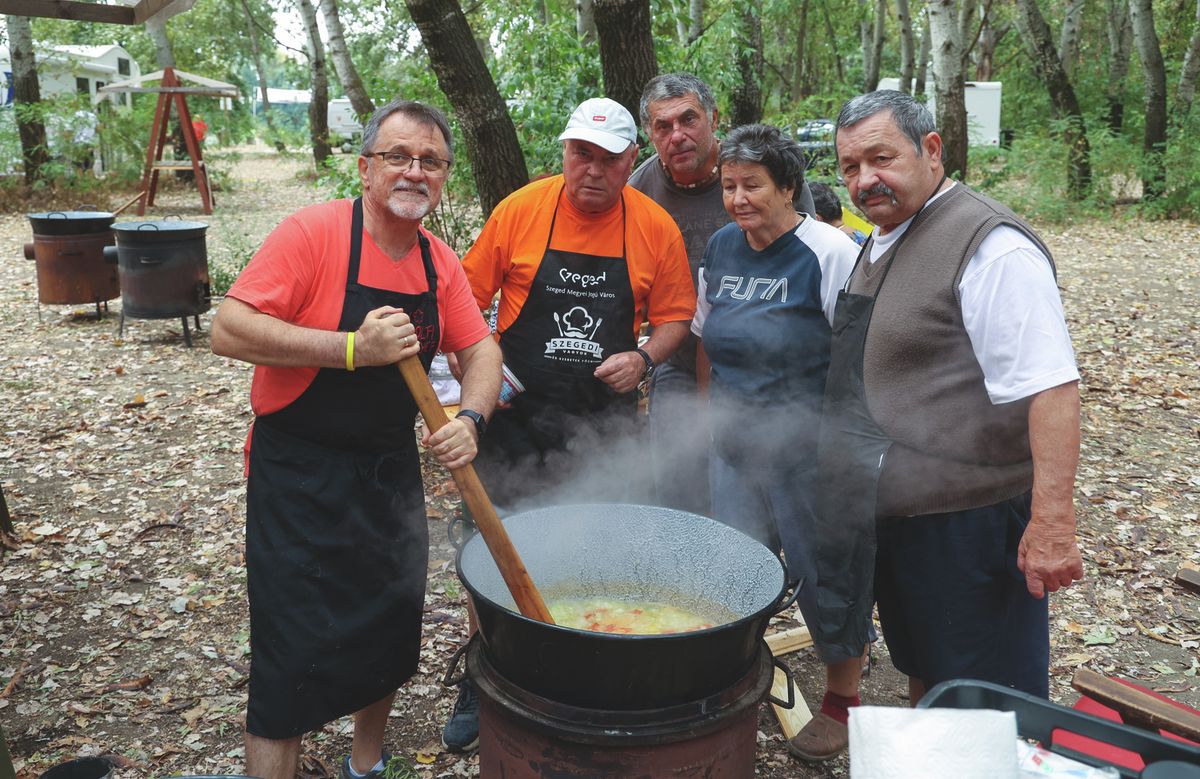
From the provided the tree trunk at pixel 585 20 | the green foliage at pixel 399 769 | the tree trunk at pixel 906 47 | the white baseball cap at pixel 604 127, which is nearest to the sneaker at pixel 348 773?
the green foliage at pixel 399 769

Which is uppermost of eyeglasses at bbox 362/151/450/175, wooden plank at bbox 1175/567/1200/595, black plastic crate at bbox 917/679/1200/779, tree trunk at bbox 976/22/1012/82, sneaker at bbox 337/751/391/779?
tree trunk at bbox 976/22/1012/82

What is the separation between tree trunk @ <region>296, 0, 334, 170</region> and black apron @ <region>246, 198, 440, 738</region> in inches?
634

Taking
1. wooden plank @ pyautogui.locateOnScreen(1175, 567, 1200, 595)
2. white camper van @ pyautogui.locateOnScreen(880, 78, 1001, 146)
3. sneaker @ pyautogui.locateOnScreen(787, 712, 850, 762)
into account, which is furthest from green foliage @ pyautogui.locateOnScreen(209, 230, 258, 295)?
white camper van @ pyautogui.locateOnScreen(880, 78, 1001, 146)

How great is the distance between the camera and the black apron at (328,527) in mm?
2732

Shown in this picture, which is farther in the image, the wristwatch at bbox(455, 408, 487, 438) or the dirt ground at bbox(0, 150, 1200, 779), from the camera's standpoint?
the dirt ground at bbox(0, 150, 1200, 779)

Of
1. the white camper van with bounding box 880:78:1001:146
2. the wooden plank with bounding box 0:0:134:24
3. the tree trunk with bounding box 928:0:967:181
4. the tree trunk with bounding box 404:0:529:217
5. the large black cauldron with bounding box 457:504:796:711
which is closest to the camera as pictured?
the large black cauldron with bounding box 457:504:796:711

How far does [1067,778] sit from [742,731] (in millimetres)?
1122

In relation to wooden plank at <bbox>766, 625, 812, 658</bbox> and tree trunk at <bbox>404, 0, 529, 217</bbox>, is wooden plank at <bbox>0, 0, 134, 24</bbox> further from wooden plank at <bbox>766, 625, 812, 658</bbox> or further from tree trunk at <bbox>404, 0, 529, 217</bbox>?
wooden plank at <bbox>766, 625, 812, 658</bbox>

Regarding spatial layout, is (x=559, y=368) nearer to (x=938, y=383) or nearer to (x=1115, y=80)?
(x=938, y=383)

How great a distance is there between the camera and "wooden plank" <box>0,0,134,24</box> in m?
4.07

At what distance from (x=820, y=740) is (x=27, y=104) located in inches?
689

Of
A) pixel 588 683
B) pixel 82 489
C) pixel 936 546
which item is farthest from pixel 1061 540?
pixel 82 489

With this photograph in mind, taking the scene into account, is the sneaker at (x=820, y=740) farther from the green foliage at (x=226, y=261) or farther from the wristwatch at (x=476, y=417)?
the green foliage at (x=226, y=261)

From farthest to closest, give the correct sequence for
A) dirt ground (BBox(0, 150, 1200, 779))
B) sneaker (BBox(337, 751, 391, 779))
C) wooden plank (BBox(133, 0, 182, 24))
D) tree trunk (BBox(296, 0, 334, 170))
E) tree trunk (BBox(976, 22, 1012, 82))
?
tree trunk (BBox(976, 22, 1012, 82)) → tree trunk (BBox(296, 0, 334, 170)) → wooden plank (BBox(133, 0, 182, 24)) → dirt ground (BBox(0, 150, 1200, 779)) → sneaker (BBox(337, 751, 391, 779))
